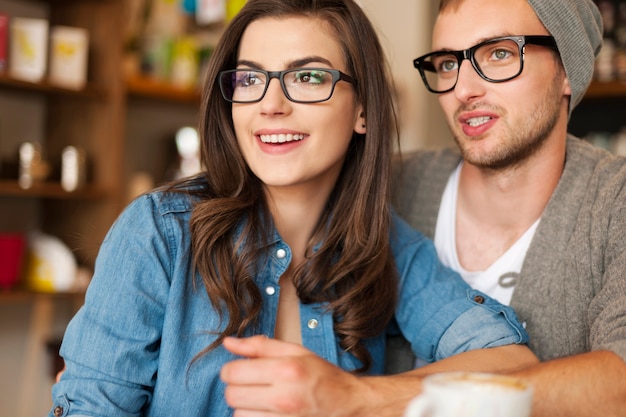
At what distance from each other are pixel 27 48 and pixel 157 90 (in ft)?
2.31

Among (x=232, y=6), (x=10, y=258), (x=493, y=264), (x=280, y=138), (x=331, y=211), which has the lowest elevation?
(x=10, y=258)

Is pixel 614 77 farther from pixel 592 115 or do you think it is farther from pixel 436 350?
pixel 436 350

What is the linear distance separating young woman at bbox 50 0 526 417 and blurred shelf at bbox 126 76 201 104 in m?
1.91

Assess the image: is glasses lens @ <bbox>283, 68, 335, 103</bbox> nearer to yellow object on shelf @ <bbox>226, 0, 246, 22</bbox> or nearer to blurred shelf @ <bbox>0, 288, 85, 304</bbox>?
blurred shelf @ <bbox>0, 288, 85, 304</bbox>

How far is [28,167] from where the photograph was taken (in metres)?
2.89

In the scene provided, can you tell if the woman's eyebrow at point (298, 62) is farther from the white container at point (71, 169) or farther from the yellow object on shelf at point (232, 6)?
the yellow object on shelf at point (232, 6)

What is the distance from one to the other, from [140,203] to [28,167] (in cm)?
177

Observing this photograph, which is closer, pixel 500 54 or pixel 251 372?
pixel 251 372

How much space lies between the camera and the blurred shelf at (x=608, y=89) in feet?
12.4

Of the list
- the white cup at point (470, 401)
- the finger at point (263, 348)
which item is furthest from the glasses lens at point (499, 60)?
the white cup at point (470, 401)

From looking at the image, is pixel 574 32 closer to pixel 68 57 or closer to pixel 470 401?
pixel 470 401

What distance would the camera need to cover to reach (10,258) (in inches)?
109

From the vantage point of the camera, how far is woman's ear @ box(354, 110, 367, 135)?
154 cm

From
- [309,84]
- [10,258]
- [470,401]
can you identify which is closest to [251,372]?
[470,401]
